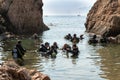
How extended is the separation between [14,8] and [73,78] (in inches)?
2031

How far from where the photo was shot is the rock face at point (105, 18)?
179 feet

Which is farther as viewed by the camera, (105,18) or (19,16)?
(19,16)

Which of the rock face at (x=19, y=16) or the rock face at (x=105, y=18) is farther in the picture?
the rock face at (x=19, y=16)

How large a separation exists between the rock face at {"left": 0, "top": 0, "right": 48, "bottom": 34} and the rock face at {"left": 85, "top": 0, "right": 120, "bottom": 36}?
12.0m

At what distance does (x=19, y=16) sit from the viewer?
7219cm

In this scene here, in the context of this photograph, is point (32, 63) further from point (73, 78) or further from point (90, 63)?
point (73, 78)

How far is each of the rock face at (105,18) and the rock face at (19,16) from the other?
12.0 metres

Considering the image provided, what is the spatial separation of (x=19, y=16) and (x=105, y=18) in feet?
62.4

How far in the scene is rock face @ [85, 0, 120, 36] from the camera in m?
54.5

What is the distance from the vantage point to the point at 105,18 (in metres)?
62.3

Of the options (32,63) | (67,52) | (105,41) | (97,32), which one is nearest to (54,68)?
(32,63)

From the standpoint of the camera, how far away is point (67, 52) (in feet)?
119

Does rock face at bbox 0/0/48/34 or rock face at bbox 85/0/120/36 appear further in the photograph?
rock face at bbox 0/0/48/34

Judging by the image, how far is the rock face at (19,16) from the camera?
71.1 metres
